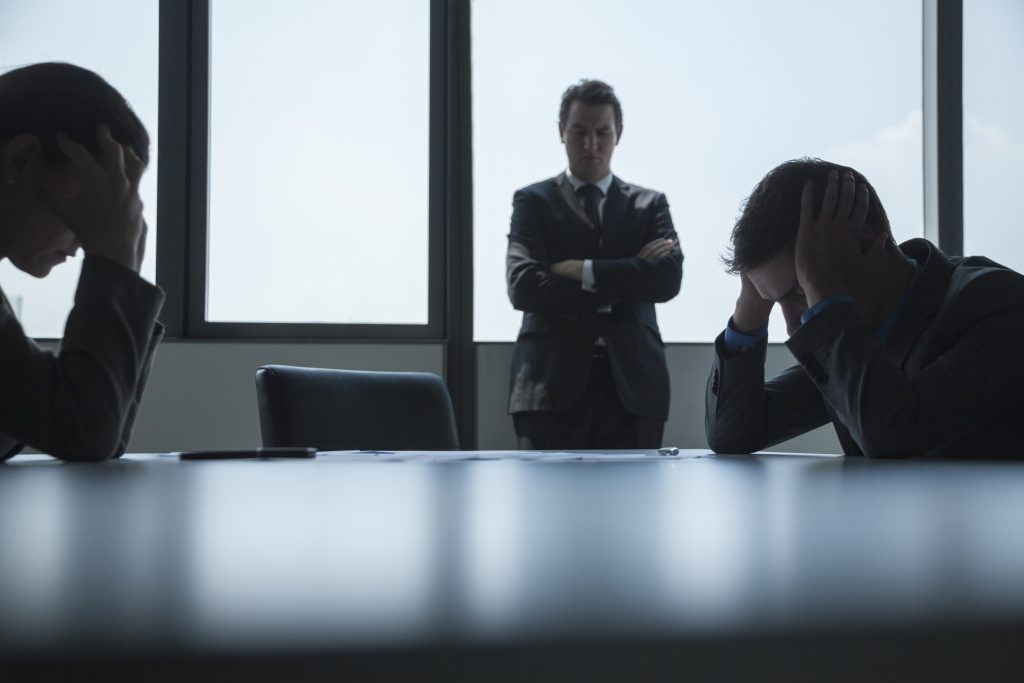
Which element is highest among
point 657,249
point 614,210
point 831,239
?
point 614,210

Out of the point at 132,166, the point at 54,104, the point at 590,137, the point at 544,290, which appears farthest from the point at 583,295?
the point at 54,104

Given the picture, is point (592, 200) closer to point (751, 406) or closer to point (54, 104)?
point (751, 406)

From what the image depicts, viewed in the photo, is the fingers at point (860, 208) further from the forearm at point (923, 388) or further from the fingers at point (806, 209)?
the forearm at point (923, 388)

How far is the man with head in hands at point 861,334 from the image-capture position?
1249 mm

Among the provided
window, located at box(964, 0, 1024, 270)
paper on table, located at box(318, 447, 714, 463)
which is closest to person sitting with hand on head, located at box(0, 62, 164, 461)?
paper on table, located at box(318, 447, 714, 463)

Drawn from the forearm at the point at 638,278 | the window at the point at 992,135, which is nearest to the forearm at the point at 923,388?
the forearm at the point at 638,278

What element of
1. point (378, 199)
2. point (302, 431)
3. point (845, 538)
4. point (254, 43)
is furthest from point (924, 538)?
point (254, 43)

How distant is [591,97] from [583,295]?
2.29 ft

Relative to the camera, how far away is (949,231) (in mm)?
4086

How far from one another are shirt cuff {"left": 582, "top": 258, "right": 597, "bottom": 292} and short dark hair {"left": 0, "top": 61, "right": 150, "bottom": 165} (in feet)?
5.98

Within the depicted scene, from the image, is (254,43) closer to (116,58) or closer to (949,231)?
(116,58)

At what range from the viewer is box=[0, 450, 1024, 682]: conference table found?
13 cm

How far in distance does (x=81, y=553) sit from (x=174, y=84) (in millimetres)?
3952

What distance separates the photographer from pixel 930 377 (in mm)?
1264
